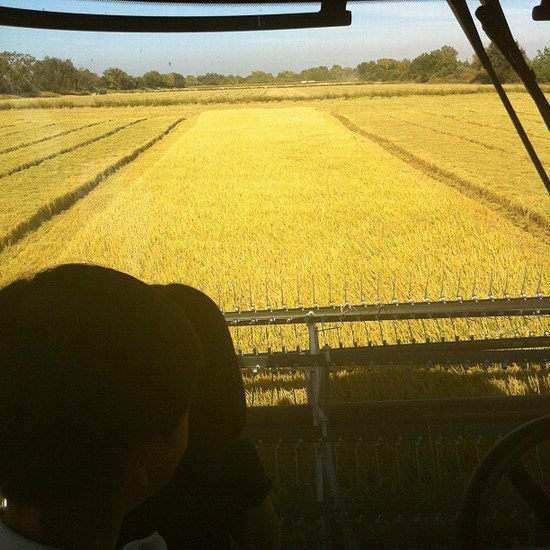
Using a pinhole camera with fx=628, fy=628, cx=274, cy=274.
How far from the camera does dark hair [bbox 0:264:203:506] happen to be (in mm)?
504

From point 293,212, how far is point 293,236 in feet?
5.33

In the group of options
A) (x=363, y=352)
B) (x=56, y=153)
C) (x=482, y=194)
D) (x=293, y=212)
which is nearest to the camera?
(x=363, y=352)

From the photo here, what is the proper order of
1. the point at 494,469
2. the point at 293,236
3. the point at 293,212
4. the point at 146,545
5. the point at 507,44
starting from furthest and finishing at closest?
the point at 293,212, the point at 293,236, the point at 507,44, the point at 494,469, the point at 146,545

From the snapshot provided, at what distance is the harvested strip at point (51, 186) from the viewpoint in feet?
29.3

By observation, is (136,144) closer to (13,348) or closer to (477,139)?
(477,139)

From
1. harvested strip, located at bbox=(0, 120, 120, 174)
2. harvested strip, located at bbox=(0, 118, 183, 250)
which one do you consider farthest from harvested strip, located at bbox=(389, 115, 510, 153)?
harvested strip, located at bbox=(0, 120, 120, 174)

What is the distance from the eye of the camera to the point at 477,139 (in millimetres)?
18016

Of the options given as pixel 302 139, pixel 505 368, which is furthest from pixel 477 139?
pixel 505 368

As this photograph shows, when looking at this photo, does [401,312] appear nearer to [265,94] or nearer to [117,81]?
[117,81]

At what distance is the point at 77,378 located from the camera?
1.65 ft

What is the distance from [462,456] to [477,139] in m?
16.9

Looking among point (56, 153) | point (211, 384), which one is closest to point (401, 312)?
point (211, 384)

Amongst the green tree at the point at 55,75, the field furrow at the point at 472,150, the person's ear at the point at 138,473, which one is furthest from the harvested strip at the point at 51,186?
the person's ear at the point at 138,473

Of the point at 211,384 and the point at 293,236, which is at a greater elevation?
Answer: the point at 211,384
